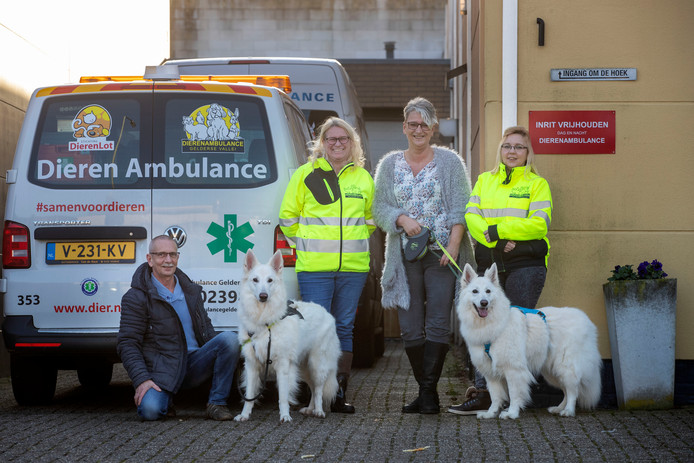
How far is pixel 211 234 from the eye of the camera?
253 inches

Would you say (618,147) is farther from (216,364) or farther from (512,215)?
(216,364)

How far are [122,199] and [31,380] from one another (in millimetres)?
1609

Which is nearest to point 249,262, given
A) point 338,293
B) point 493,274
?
point 338,293

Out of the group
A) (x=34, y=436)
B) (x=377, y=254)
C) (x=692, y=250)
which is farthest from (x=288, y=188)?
(x=377, y=254)

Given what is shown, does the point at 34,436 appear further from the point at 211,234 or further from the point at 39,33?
the point at 39,33

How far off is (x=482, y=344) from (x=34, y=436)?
2907 mm

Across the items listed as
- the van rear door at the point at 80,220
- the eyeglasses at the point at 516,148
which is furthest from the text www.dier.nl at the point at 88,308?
the eyeglasses at the point at 516,148

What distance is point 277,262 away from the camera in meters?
6.12

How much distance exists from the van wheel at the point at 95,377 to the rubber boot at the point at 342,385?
2735 millimetres

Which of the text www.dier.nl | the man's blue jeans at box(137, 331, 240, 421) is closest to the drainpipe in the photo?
the man's blue jeans at box(137, 331, 240, 421)

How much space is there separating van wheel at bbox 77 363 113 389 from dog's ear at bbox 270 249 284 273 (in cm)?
298

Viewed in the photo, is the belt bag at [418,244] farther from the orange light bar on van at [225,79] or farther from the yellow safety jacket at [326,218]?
the orange light bar on van at [225,79]

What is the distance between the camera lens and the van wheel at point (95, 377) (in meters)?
8.48

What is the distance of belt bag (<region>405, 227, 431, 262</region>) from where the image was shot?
631 centimetres
